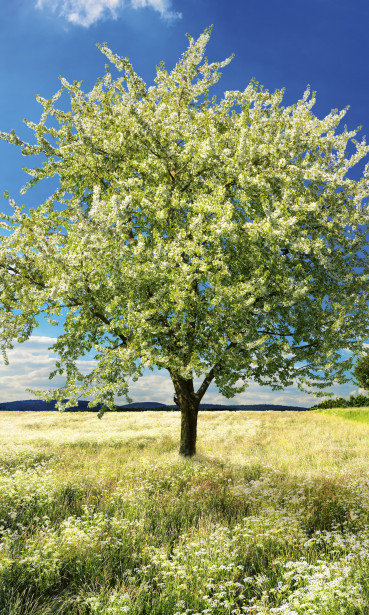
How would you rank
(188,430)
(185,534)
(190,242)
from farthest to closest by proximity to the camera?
(188,430) → (190,242) → (185,534)

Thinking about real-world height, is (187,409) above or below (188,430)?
above

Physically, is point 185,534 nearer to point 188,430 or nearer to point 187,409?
point 187,409

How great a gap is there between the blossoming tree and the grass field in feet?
9.74

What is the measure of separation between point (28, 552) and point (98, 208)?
328 inches

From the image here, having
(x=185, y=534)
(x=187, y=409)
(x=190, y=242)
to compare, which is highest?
(x=190, y=242)

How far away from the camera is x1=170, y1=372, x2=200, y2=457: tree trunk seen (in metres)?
15.7

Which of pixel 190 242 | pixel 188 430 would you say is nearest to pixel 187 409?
pixel 188 430

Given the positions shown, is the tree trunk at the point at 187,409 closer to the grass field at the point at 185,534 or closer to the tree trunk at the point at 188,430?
the tree trunk at the point at 188,430

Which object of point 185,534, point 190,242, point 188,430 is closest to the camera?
point 185,534

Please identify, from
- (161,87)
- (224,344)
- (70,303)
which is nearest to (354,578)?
(224,344)

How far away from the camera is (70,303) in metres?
13.5

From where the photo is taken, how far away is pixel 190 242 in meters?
11.6

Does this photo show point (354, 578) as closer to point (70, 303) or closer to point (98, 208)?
point (98, 208)

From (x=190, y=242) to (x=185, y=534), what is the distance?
7572 millimetres
